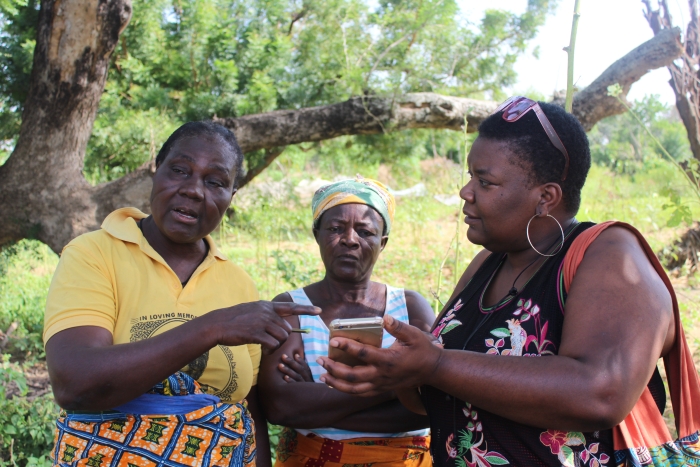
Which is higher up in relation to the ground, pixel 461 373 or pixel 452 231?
pixel 452 231

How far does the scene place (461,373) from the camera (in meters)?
1.55

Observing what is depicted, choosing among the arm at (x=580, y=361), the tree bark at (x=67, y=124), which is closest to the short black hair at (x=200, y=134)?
the arm at (x=580, y=361)

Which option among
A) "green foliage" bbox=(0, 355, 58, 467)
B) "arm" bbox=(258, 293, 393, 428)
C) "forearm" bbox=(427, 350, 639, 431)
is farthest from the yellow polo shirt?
"green foliage" bbox=(0, 355, 58, 467)

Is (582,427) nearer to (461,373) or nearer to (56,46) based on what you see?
(461,373)

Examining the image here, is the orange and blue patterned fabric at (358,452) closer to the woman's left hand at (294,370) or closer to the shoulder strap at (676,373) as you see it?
the woman's left hand at (294,370)

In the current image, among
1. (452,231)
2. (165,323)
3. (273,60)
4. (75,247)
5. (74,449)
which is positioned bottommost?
(74,449)

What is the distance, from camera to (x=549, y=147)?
1.79m

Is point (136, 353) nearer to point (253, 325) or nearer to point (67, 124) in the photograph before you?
point (253, 325)

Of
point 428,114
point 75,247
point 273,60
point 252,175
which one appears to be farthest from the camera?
point 273,60

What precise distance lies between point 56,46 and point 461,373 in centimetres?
452

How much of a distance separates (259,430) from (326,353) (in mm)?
394

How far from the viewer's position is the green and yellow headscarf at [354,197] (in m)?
2.65

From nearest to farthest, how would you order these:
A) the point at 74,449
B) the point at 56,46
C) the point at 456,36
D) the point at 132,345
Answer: the point at 132,345 → the point at 74,449 → the point at 56,46 → the point at 456,36

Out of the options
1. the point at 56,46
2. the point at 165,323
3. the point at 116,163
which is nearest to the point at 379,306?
the point at 165,323
